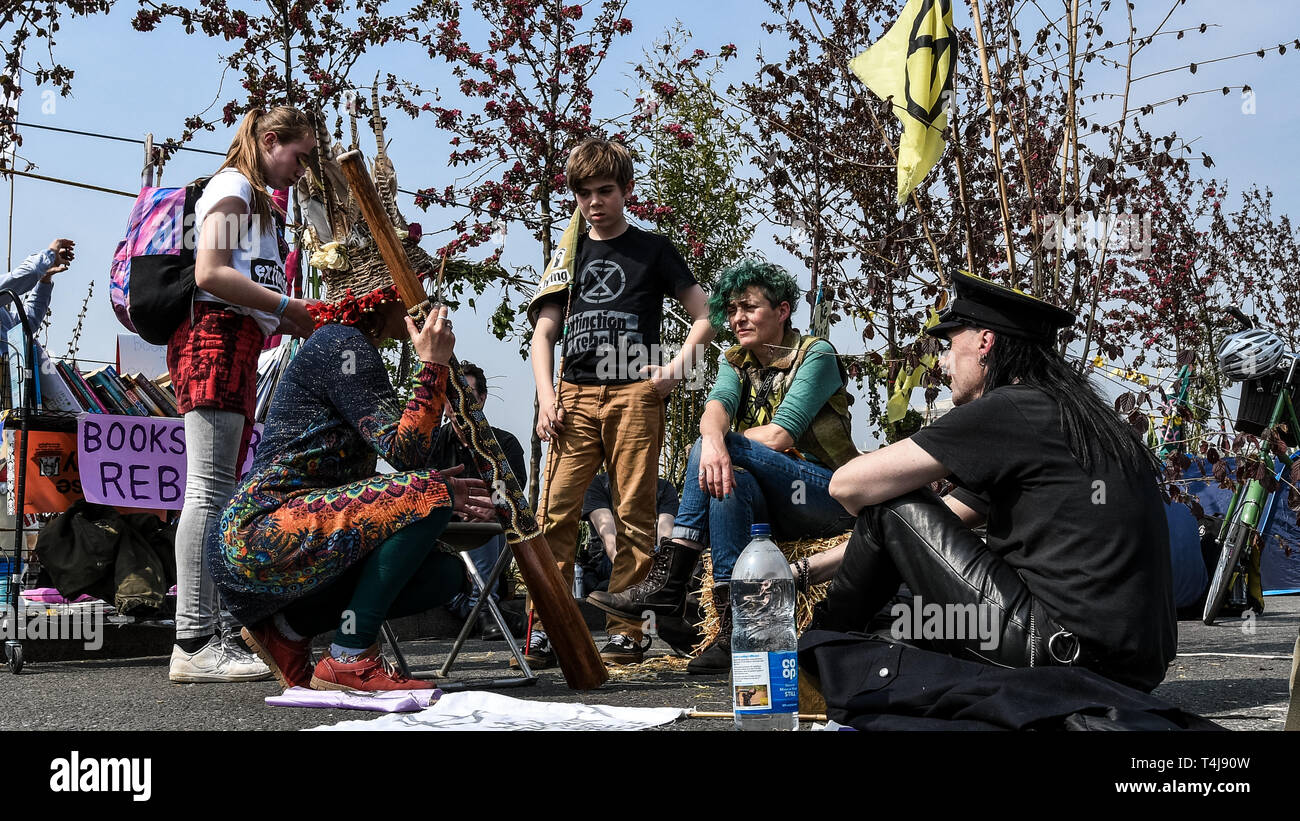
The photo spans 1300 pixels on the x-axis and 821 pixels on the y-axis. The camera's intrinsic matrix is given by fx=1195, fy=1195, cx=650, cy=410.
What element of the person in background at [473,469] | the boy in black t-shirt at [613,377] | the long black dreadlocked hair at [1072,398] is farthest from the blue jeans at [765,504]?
the person in background at [473,469]

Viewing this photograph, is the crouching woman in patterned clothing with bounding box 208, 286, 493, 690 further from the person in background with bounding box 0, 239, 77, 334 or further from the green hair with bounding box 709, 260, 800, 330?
the person in background with bounding box 0, 239, 77, 334

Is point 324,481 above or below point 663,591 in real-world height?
above

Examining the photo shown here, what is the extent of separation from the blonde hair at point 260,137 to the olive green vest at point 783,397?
6.55 ft

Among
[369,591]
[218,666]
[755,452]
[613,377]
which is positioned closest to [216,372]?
[218,666]

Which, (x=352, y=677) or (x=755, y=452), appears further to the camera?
(x=755, y=452)

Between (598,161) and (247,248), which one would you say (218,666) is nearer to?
(247,248)

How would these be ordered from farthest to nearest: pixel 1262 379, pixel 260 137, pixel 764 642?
1. pixel 1262 379
2. pixel 260 137
3. pixel 764 642

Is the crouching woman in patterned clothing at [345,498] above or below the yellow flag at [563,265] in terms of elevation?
below

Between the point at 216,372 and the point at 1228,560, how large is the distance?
618 cm

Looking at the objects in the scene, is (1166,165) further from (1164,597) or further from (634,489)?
(1164,597)

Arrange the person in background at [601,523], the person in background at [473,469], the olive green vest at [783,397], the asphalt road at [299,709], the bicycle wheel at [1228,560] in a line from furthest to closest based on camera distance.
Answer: the person in background at [601,523], the bicycle wheel at [1228,560], the person in background at [473,469], the olive green vest at [783,397], the asphalt road at [299,709]

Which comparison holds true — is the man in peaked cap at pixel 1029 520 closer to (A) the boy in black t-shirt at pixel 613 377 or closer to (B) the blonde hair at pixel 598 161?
(A) the boy in black t-shirt at pixel 613 377

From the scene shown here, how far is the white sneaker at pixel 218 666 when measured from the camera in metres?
4.42

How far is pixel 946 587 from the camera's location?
301 cm
